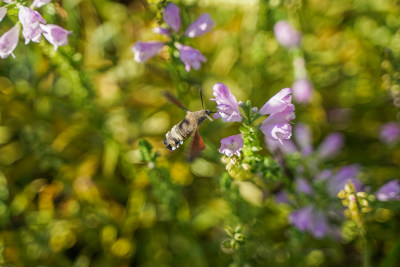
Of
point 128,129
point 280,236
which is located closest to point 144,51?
point 128,129

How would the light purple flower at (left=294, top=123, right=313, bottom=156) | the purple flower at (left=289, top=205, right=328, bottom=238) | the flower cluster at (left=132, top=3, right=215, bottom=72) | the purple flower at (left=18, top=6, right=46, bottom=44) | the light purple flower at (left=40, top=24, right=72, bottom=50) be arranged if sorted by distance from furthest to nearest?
the light purple flower at (left=294, top=123, right=313, bottom=156), the purple flower at (left=289, top=205, right=328, bottom=238), the flower cluster at (left=132, top=3, right=215, bottom=72), the light purple flower at (left=40, top=24, right=72, bottom=50), the purple flower at (left=18, top=6, right=46, bottom=44)


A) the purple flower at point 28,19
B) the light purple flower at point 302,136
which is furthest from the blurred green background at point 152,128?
the purple flower at point 28,19

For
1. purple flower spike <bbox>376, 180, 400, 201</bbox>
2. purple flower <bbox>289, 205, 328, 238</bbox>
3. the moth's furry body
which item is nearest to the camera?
the moth's furry body

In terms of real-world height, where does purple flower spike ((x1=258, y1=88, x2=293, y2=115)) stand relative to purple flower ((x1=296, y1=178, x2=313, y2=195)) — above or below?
below

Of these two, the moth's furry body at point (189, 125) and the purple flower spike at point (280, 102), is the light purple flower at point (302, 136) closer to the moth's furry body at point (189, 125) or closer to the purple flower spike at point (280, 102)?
the purple flower spike at point (280, 102)

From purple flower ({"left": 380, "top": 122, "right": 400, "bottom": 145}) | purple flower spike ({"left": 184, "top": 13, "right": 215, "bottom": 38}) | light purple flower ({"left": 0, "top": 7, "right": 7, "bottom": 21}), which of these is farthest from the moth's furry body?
purple flower ({"left": 380, "top": 122, "right": 400, "bottom": 145})

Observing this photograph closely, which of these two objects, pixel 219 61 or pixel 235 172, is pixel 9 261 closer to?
pixel 235 172

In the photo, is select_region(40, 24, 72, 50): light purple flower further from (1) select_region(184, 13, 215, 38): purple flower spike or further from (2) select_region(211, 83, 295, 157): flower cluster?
(2) select_region(211, 83, 295, 157): flower cluster
